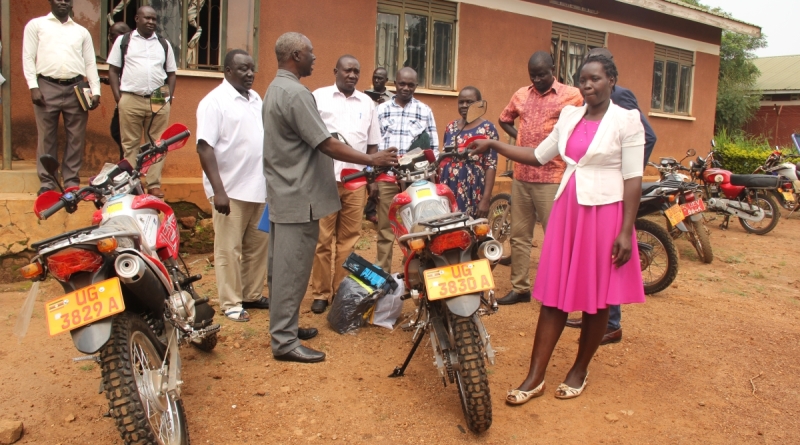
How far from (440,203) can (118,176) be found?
5.90 feet

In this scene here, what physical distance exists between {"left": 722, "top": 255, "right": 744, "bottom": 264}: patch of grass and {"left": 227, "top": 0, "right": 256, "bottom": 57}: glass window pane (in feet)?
20.1

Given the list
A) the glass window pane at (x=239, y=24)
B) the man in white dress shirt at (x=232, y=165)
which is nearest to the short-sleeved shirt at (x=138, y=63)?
the glass window pane at (x=239, y=24)

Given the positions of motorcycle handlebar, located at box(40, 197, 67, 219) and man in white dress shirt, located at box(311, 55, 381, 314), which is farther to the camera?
man in white dress shirt, located at box(311, 55, 381, 314)

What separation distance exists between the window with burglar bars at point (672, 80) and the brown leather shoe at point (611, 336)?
9508 mm

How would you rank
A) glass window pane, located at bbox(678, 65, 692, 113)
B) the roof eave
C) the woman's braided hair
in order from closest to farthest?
the woman's braided hair → the roof eave → glass window pane, located at bbox(678, 65, 692, 113)

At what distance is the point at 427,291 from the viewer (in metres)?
3.16

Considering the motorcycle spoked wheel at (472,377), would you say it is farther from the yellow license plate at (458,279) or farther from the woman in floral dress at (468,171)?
the woman in floral dress at (468,171)

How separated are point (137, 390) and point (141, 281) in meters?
0.49

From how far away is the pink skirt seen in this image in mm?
3338

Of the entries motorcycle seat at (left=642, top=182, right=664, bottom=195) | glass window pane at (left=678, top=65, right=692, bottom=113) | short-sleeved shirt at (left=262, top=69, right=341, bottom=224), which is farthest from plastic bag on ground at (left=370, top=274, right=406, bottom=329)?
glass window pane at (left=678, top=65, right=692, bottom=113)

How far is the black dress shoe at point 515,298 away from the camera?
5352 mm

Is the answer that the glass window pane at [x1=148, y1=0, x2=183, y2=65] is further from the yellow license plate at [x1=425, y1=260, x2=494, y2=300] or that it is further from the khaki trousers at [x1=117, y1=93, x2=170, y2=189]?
the yellow license plate at [x1=425, y1=260, x2=494, y2=300]

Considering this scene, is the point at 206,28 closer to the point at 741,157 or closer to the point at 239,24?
the point at 239,24

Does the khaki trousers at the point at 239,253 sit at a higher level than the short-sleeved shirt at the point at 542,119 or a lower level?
lower
